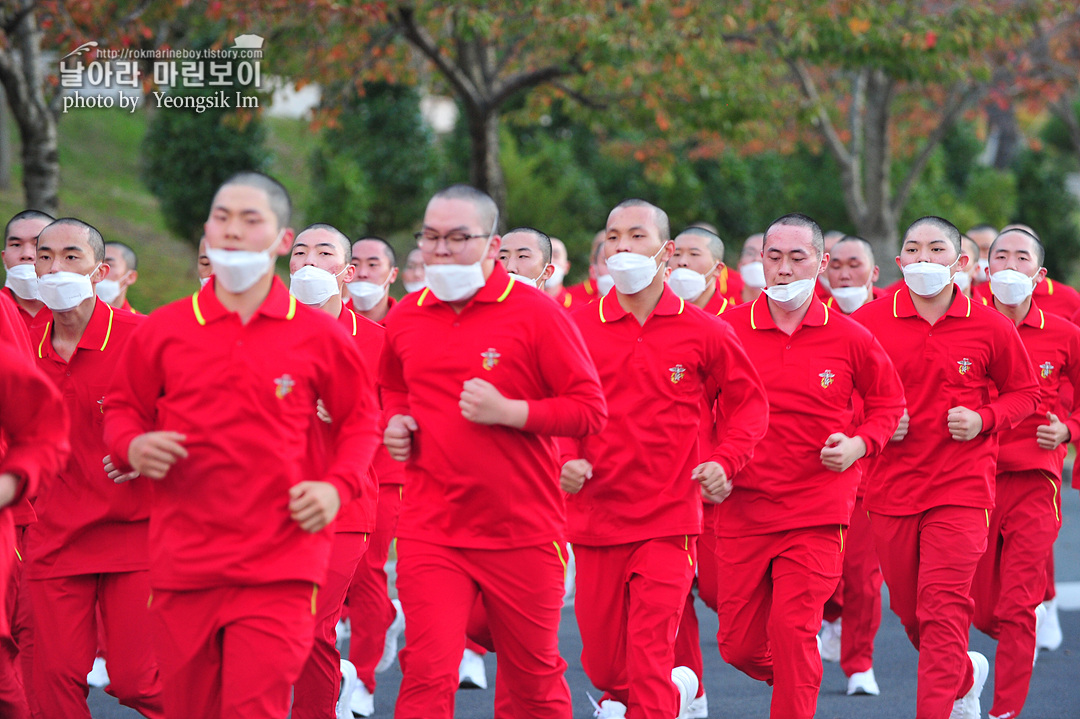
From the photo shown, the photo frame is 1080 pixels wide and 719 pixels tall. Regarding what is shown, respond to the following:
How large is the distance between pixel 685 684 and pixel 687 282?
2.74 m

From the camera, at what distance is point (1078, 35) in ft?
61.9

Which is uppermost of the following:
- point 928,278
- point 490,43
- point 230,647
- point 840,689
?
point 490,43

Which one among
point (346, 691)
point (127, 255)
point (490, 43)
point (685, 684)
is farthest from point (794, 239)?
point (490, 43)

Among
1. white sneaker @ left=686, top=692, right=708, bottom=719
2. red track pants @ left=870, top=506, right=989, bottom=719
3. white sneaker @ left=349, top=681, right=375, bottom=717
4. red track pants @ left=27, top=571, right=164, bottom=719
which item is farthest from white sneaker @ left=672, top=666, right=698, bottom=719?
red track pants @ left=27, top=571, right=164, bottom=719

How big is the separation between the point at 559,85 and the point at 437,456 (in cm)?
1044

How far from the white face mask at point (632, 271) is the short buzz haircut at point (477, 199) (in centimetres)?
100

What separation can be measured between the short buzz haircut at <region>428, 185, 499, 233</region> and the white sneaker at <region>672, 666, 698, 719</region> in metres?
2.75

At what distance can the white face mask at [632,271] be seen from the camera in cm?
592

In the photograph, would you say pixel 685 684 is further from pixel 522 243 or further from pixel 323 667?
pixel 522 243

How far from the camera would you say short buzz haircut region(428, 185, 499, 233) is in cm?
500

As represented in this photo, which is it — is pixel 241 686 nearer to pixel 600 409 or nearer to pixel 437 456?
pixel 437 456

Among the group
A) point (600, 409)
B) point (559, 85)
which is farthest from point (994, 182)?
point (600, 409)

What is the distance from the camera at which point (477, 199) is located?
5.03 metres

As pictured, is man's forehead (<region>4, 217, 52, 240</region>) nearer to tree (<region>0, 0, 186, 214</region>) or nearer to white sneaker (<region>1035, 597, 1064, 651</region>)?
tree (<region>0, 0, 186, 214</region>)
